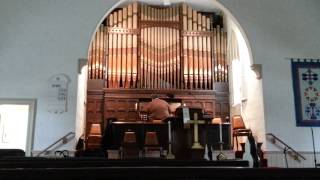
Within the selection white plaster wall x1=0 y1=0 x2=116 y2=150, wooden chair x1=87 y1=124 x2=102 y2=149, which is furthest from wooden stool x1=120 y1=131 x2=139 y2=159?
wooden chair x1=87 y1=124 x2=102 y2=149

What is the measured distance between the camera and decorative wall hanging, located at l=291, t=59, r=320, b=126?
794cm

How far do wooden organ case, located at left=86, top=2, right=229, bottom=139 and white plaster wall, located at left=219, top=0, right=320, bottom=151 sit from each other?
11.5 ft

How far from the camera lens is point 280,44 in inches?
324

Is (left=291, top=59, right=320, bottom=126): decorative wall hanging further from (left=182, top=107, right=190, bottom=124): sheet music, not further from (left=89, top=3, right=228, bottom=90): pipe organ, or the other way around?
(left=89, top=3, right=228, bottom=90): pipe organ

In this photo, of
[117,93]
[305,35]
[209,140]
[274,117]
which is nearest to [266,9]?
[305,35]

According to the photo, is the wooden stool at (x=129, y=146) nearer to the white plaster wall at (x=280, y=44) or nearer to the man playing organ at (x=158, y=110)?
the man playing organ at (x=158, y=110)

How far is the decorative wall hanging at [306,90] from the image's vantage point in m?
7.94

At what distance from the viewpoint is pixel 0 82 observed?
7.52 m

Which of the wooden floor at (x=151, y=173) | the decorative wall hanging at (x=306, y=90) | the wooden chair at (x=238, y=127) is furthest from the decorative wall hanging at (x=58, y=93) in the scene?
the wooden floor at (x=151, y=173)

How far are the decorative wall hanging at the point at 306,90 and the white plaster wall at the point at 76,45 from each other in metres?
0.14

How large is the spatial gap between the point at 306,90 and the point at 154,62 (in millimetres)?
4985

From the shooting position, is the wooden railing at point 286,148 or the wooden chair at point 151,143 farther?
the wooden chair at point 151,143

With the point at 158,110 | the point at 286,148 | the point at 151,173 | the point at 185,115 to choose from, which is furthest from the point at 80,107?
the point at 151,173

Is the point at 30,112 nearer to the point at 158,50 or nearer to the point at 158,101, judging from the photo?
the point at 158,101
